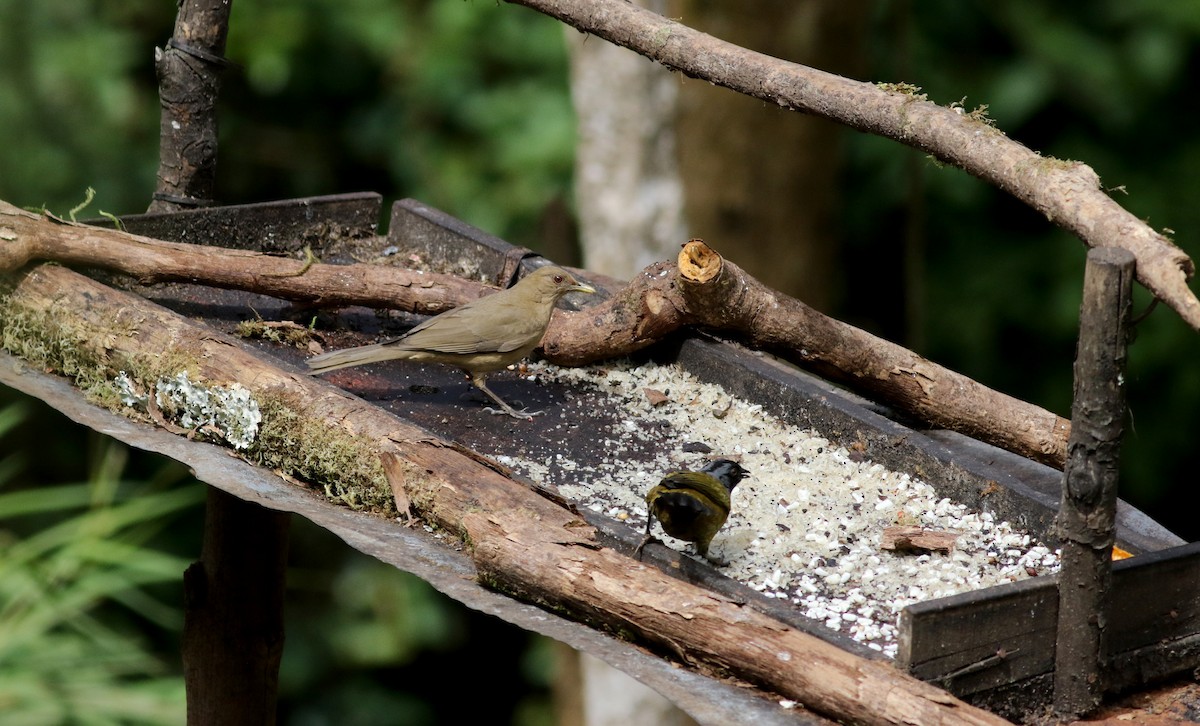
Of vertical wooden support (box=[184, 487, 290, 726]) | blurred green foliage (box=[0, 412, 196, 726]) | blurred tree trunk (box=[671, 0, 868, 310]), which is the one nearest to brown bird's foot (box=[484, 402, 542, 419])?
vertical wooden support (box=[184, 487, 290, 726])

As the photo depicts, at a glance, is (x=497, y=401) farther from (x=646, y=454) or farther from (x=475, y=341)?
(x=646, y=454)

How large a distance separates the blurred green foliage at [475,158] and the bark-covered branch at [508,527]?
3817 millimetres

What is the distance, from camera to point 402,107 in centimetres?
895

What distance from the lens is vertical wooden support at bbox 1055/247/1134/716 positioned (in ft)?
8.69

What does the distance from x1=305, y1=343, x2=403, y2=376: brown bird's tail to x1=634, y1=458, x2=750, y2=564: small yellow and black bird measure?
1271mm

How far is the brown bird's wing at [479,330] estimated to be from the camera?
4.23 meters

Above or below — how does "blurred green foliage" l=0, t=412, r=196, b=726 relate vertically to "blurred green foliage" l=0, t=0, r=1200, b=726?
below

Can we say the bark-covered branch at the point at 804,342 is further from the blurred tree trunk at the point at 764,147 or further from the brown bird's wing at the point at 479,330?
the blurred tree trunk at the point at 764,147

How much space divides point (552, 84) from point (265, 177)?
78.2 inches

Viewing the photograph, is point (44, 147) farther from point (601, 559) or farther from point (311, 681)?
point (601, 559)

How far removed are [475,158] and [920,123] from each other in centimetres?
576

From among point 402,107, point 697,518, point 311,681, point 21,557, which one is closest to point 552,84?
point 402,107

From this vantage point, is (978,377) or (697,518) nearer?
(697,518)

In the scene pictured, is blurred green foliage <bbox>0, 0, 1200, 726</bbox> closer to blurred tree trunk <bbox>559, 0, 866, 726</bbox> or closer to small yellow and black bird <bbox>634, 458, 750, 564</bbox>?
blurred tree trunk <bbox>559, 0, 866, 726</bbox>
